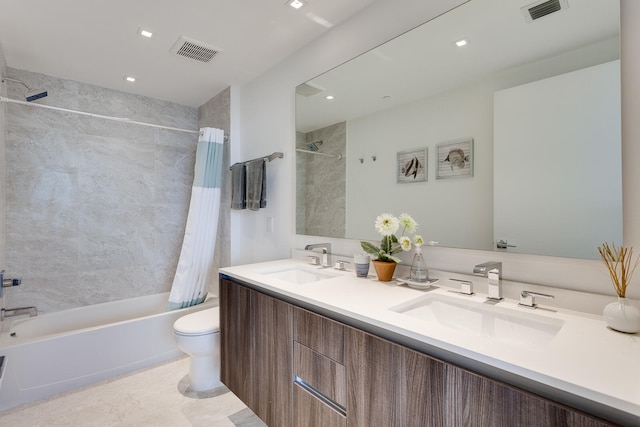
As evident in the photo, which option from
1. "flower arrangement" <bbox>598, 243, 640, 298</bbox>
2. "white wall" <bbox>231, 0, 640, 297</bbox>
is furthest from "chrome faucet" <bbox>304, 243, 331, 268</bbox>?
"flower arrangement" <bbox>598, 243, 640, 298</bbox>

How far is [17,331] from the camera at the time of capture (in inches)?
90.8

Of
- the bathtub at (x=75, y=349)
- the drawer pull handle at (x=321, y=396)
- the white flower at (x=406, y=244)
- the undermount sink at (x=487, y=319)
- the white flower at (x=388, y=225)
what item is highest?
the white flower at (x=388, y=225)

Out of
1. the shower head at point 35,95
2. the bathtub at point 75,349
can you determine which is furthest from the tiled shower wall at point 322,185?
the shower head at point 35,95

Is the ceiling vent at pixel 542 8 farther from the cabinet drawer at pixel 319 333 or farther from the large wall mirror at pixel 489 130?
the cabinet drawer at pixel 319 333

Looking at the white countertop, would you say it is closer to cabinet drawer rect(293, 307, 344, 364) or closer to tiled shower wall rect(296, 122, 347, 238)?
cabinet drawer rect(293, 307, 344, 364)

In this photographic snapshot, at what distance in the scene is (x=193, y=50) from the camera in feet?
7.30

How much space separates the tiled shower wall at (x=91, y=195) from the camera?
98.4 inches

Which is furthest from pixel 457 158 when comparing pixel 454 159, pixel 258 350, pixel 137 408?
pixel 137 408

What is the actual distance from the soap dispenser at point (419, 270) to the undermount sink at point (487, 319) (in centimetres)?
13

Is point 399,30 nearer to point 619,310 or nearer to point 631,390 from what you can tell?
point 619,310

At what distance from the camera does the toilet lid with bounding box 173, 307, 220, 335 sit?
6.52ft

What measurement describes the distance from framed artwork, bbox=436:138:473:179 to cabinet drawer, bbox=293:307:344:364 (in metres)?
0.90

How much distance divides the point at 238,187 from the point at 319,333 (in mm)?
1794

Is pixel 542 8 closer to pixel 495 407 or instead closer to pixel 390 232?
pixel 390 232
